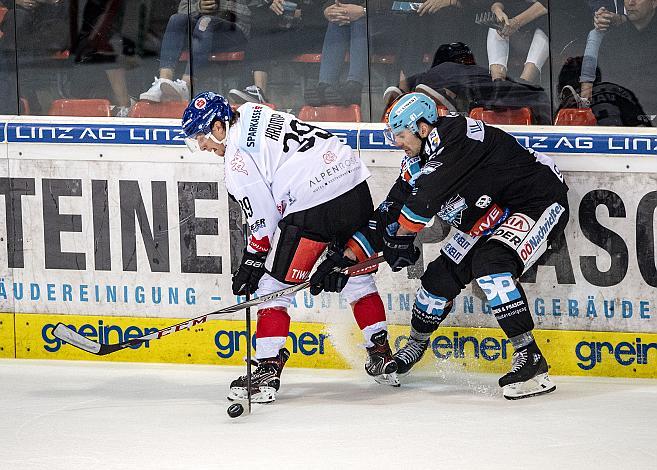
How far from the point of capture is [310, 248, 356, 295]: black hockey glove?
4.68 metres

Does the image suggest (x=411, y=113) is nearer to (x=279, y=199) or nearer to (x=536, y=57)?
(x=279, y=199)

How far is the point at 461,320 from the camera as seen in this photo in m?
5.14

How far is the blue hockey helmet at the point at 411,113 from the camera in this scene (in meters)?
4.64

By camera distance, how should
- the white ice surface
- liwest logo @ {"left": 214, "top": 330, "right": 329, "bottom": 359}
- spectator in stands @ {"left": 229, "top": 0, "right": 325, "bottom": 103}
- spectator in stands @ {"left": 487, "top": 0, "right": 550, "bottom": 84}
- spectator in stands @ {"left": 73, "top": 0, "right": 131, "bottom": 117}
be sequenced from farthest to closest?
spectator in stands @ {"left": 73, "top": 0, "right": 131, "bottom": 117} < spectator in stands @ {"left": 229, "top": 0, "right": 325, "bottom": 103} < liwest logo @ {"left": 214, "top": 330, "right": 329, "bottom": 359} < spectator in stands @ {"left": 487, "top": 0, "right": 550, "bottom": 84} < the white ice surface

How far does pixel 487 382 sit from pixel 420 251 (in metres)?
0.62

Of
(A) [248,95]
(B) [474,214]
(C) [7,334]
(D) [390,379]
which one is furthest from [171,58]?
(D) [390,379]

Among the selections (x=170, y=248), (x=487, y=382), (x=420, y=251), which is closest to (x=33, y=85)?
(x=170, y=248)

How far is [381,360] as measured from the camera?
4.91m

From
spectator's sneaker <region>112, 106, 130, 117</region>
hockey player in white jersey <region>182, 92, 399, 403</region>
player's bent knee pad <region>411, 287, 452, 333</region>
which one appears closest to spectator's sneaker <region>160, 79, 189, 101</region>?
spectator's sneaker <region>112, 106, 130, 117</region>

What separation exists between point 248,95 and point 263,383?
1.44 meters

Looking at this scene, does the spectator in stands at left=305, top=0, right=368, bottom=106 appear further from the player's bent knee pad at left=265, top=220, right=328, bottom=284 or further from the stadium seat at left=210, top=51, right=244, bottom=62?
the player's bent knee pad at left=265, top=220, right=328, bottom=284

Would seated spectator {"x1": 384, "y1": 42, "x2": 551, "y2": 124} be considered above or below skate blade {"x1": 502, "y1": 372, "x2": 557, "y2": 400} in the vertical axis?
above

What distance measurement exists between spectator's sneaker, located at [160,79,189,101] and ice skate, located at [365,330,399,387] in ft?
4.84

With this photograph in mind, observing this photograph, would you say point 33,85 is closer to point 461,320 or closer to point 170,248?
point 170,248
